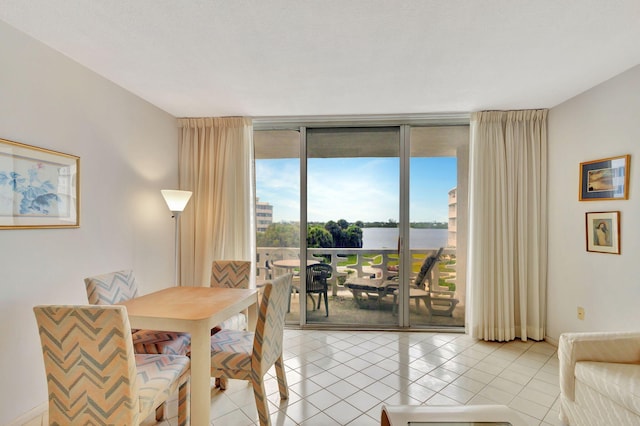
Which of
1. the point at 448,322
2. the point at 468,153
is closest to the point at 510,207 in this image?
the point at 468,153

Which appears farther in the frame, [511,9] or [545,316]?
[545,316]

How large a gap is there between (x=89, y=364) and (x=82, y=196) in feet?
4.92

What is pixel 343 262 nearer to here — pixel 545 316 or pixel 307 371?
pixel 307 371

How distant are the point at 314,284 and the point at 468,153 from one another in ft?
7.87

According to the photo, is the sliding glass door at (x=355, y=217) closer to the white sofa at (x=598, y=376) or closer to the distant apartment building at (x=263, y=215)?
the distant apartment building at (x=263, y=215)

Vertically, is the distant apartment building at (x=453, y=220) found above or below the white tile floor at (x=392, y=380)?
above

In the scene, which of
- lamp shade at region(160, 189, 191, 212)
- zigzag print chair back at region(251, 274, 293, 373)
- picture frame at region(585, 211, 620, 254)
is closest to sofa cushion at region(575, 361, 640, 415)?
picture frame at region(585, 211, 620, 254)

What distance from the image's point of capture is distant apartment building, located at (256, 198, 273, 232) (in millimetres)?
3846

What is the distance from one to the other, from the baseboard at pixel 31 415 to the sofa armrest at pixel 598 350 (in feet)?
11.3

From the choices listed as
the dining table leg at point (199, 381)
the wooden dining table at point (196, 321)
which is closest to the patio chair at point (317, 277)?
the wooden dining table at point (196, 321)

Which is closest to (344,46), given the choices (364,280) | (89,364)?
(89,364)

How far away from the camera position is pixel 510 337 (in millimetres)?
3324

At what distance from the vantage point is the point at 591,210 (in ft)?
9.29

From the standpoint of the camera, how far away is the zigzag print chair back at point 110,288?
2.10 meters
